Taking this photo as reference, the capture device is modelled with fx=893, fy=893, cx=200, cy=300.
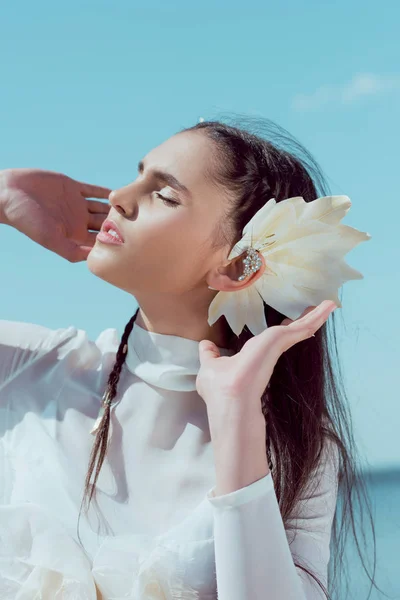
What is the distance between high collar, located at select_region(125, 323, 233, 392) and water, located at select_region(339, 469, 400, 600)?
64 centimetres

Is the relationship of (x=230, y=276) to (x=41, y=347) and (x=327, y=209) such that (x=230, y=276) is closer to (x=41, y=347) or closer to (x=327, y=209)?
(x=327, y=209)

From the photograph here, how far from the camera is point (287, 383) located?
8.55 ft

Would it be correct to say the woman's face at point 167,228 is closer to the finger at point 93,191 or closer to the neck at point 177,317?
the neck at point 177,317

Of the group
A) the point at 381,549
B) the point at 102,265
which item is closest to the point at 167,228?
the point at 102,265

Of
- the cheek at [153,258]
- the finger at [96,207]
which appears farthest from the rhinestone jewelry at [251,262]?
the finger at [96,207]

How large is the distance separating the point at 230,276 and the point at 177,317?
7.6 inches

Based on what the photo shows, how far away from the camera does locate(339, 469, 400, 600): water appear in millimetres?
2650

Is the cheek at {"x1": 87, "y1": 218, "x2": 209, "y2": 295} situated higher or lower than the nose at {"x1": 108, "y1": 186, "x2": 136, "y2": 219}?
lower

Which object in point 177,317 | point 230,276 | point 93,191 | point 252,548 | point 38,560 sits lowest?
point 38,560

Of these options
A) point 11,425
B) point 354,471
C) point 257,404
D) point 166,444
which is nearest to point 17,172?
point 11,425

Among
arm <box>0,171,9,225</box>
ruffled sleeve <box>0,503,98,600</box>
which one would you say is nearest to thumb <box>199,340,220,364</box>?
ruffled sleeve <box>0,503,98,600</box>

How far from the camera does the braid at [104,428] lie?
8.04ft

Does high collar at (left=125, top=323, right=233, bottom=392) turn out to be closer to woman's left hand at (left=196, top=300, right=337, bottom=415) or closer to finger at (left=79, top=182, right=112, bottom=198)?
woman's left hand at (left=196, top=300, right=337, bottom=415)

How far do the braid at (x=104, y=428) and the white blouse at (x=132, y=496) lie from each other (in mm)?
30
